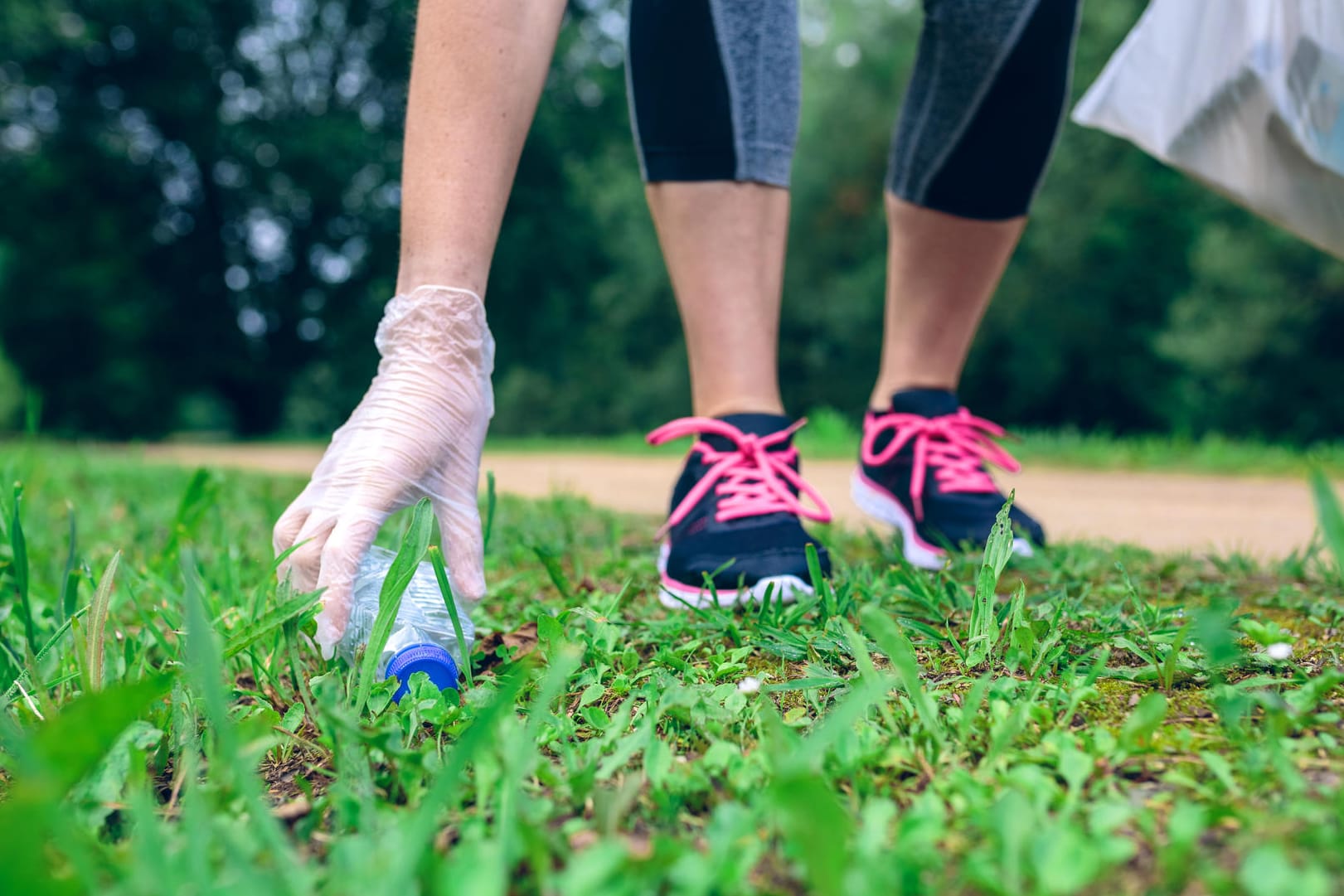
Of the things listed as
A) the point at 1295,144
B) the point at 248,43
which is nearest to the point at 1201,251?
the point at 1295,144

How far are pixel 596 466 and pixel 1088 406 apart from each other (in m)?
11.0

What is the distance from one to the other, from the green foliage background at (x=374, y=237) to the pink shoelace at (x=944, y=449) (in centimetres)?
1051

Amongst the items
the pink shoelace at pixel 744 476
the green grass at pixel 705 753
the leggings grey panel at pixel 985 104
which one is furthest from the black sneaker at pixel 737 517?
the leggings grey panel at pixel 985 104

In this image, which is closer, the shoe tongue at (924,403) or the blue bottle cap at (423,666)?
the blue bottle cap at (423,666)

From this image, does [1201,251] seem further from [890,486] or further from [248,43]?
[248,43]

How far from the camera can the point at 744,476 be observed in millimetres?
1416

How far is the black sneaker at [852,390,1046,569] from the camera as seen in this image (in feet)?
5.36

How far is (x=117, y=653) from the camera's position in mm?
1090

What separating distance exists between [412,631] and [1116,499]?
2.81m

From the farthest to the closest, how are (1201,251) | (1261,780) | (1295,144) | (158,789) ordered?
(1201,251) < (1295,144) < (158,789) < (1261,780)

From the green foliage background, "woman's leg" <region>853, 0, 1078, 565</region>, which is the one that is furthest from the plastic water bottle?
the green foliage background

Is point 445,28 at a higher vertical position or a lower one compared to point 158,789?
higher

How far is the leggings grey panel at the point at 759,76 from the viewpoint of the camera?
1506 millimetres

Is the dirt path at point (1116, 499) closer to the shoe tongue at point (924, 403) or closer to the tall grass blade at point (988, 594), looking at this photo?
the shoe tongue at point (924, 403)
